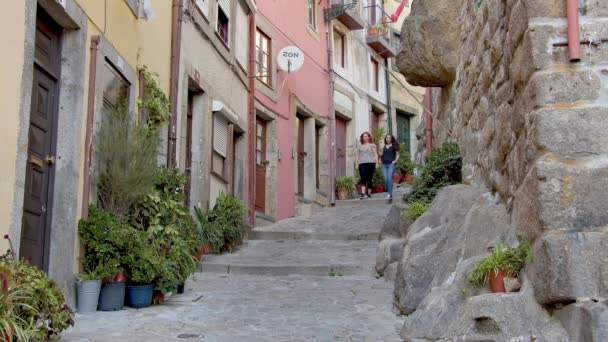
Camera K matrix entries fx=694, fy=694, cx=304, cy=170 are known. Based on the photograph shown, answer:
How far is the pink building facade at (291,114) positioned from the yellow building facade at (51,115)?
22.7 ft

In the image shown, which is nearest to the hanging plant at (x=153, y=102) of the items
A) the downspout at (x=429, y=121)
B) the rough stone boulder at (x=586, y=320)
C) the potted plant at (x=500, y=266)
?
the downspout at (x=429, y=121)

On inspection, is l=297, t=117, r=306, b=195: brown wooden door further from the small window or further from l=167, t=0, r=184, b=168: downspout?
l=167, t=0, r=184, b=168: downspout

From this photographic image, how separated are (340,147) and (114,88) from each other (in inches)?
470

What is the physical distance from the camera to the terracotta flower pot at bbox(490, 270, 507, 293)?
3.94 metres

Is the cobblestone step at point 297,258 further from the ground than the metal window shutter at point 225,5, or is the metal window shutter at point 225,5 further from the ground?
the metal window shutter at point 225,5

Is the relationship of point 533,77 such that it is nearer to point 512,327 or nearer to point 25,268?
point 512,327

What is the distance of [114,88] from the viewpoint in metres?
7.01

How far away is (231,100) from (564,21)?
8534 millimetres

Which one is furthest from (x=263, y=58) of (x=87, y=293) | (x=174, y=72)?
(x=87, y=293)

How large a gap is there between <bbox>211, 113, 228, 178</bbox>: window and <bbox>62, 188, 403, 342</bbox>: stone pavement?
1.27 meters

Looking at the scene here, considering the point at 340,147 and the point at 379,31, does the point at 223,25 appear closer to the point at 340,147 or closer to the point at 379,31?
the point at 340,147

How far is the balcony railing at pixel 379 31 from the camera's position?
2075 centimetres

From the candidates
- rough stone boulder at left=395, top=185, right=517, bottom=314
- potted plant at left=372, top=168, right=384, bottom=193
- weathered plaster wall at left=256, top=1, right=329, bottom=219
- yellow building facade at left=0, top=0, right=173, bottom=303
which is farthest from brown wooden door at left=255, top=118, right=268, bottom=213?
rough stone boulder at left=395, top=185, right=517, bottom=314

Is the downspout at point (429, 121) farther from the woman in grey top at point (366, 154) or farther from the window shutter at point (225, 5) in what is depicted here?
the window shutter at point (225, 5)
